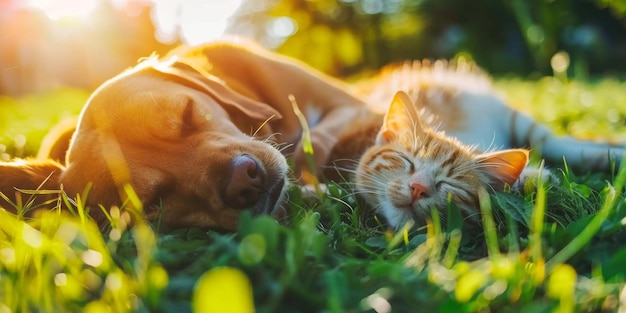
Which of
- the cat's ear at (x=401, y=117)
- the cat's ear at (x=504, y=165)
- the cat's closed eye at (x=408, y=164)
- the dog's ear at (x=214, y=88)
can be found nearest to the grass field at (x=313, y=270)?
the cat's ear at (x=504, y=165)

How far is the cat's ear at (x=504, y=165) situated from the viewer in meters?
1.90

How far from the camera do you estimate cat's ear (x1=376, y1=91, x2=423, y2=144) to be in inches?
90.6

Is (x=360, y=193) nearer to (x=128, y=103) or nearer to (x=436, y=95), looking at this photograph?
(x=128, y=103)

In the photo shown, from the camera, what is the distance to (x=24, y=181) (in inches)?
81.0

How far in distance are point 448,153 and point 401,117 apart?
0.89 ft

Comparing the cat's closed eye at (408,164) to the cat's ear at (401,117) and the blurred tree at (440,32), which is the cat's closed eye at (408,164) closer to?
the cat's ear at (401,117)

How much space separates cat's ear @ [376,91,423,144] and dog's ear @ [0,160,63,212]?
1.30 m

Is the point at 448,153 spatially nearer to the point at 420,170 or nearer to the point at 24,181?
the point at 420,170

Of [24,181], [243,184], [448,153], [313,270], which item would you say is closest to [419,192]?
[448,153]

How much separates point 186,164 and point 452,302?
127cm

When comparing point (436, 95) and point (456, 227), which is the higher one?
point (456, 227)

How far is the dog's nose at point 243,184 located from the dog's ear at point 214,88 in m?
0.55

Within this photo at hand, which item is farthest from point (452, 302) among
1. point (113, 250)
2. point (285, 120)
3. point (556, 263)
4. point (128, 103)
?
point (285, 120)

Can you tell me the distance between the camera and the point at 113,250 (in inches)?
54.4
